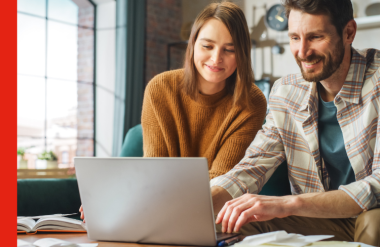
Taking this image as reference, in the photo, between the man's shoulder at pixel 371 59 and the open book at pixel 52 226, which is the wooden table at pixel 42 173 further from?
the man's shoulder at pixel 371 59

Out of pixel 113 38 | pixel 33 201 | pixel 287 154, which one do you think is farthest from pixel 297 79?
pixel 113 38

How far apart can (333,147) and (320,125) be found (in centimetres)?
9

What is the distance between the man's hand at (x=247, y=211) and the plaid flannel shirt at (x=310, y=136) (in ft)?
0.76

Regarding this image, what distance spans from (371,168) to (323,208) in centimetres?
30

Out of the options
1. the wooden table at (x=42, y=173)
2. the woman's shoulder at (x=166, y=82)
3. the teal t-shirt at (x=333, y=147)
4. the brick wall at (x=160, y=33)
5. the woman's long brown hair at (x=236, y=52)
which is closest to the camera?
the teal t-shirt at (x=333, y=147)

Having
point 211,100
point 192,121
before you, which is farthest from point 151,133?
point 211,100

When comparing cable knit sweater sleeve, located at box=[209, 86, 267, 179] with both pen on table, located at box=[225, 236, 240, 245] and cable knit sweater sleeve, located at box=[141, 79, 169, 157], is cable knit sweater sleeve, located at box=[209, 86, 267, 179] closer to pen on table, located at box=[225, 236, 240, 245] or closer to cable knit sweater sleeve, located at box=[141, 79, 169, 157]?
cable knit sweater sleeve, located at box=[141, 79, 169, 157]

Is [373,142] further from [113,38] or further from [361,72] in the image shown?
[113,38]

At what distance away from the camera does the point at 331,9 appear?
130 cm

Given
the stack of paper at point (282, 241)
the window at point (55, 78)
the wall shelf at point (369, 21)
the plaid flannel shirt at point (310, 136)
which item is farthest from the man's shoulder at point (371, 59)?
the window at point (55, 78)

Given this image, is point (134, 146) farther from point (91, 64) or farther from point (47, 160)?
point (91, 64)

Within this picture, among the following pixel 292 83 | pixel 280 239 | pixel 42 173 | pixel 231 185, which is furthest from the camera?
pixel 42 173

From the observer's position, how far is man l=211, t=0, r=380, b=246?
1.27 meters

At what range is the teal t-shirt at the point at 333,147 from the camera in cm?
135
